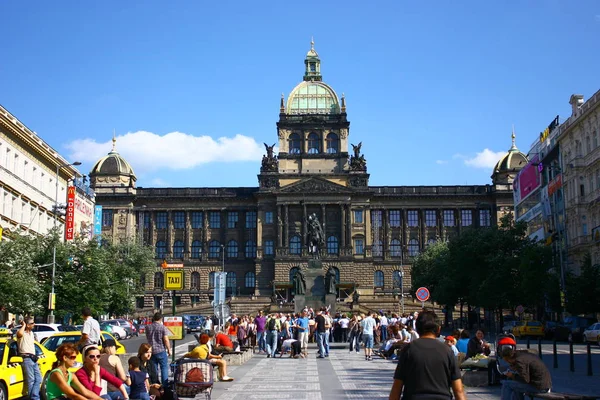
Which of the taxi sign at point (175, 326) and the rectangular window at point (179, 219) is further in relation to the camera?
the rectangular window at point (179, 219)

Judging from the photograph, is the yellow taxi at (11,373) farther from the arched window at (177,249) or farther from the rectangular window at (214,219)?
the rectangular window at (214,219)

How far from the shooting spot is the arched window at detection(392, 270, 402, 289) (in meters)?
120

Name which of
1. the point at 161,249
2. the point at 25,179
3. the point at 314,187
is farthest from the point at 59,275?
the point at 161,249

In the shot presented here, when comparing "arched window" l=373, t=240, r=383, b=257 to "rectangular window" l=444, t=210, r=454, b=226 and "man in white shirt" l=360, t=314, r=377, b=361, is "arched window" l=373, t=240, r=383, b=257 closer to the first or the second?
"rectangular window" l=444, t=210, r=454, b=226

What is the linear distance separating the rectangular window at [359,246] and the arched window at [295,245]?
26.0ft

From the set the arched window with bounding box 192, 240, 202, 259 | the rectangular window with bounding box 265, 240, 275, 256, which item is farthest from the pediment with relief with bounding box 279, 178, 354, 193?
the arched window with bounding box 192, 240, 202, 259

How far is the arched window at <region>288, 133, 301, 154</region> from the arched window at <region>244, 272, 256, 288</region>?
1911cm

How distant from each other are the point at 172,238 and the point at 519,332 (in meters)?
75.3

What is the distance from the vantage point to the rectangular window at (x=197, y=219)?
408ft

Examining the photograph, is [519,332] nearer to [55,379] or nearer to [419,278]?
[419,278]

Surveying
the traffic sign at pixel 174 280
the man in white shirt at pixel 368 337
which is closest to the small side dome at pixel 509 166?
the man in white shirt at pixel 368 337

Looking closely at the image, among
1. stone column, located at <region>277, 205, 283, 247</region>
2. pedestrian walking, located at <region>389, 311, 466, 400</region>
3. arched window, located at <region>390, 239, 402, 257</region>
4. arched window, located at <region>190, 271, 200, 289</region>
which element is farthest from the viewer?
arched window, located at <region>390, 239, 402, 257</region>

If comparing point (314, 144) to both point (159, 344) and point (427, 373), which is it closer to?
point (159, 344)

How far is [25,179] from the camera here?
67062 mm
